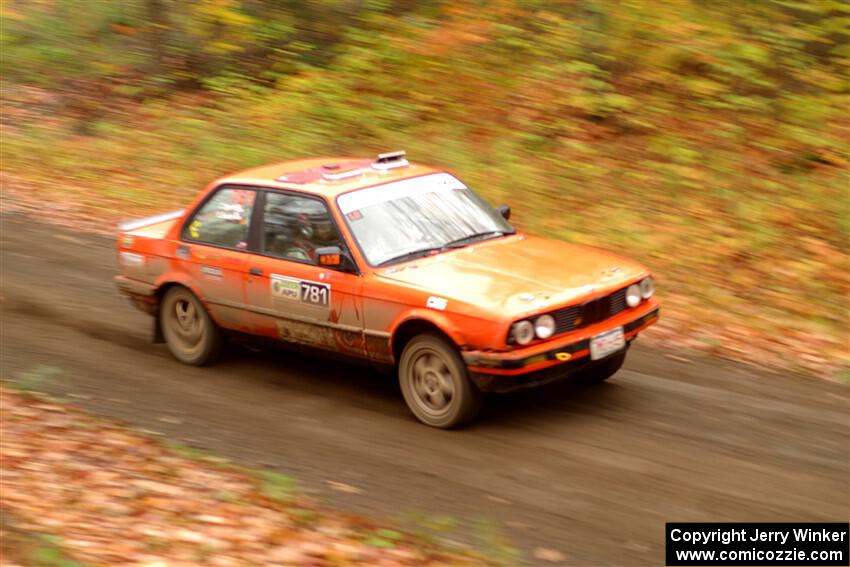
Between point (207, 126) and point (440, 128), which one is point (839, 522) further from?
Answer: point (207, 126)

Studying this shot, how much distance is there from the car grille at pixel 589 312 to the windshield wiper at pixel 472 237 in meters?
1.14

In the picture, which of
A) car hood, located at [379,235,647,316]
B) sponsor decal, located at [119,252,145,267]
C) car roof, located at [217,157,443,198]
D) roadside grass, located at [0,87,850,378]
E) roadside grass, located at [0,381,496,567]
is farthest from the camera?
roadside grass, located at [0,87,850,378]

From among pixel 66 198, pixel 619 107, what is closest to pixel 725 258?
pixel 619 107

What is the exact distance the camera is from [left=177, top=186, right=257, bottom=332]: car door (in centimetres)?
793

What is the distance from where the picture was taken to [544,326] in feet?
21.1

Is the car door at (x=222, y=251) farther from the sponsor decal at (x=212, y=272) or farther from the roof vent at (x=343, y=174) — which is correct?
the roof vent at (x=343, y=174)

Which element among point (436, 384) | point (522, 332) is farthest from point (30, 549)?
point (522, 332)

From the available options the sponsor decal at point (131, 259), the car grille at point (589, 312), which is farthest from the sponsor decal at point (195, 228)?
the car grille at point (589, 312)

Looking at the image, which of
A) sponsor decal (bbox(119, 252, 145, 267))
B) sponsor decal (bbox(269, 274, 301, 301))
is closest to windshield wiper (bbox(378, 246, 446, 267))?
sponsor decal (bbox(269, 274, 301, 301))

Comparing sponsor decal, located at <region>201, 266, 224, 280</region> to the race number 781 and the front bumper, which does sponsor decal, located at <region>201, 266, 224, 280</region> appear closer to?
the race number 781

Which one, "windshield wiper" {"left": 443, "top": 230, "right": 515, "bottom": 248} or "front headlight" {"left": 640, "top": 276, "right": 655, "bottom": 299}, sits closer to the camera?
"front headlight" {"left": 640, "top": 276, "right": 655, "bottom": 299}

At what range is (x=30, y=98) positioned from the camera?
63.0 feet

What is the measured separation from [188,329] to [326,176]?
5.97ft

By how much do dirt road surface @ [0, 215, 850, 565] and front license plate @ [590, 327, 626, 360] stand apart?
51cm
